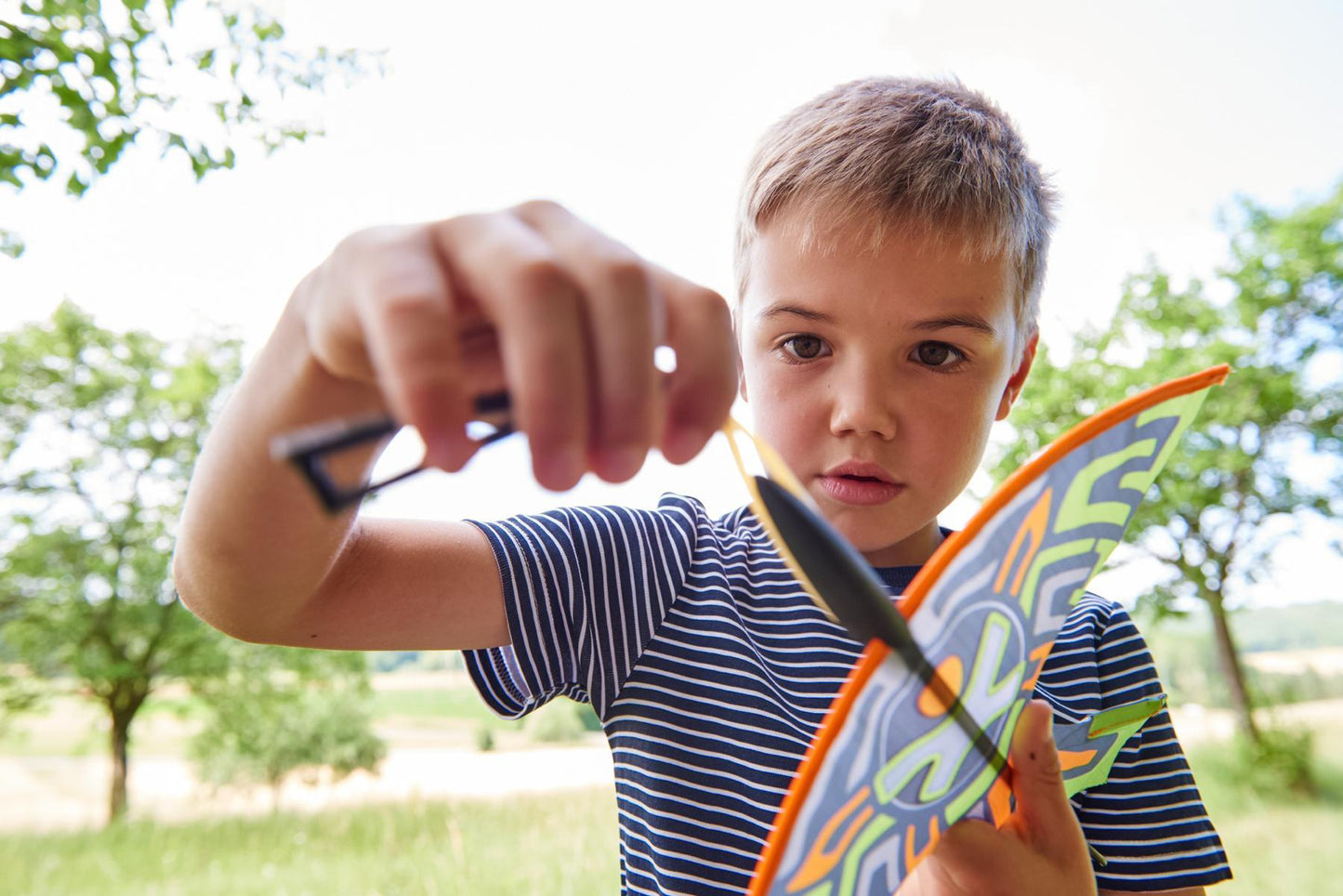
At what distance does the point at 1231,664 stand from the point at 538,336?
18.7ft

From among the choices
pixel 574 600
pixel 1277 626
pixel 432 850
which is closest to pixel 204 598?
pixel 574 600

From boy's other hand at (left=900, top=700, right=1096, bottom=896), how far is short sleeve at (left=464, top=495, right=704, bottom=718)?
0.82ft

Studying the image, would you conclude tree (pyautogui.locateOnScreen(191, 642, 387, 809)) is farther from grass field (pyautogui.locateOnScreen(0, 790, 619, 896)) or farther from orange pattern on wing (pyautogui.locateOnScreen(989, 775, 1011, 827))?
orange pattern on wing (pyautogui.locateOnScreen(989, 775, 1011, 827))

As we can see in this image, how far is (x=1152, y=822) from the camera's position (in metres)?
0.58

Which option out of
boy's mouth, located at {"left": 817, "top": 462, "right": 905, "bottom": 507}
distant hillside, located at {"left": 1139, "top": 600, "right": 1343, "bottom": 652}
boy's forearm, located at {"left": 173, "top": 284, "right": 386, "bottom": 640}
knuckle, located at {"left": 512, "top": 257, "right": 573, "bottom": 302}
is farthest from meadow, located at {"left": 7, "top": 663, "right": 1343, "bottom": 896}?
knuckle, located at {"left": 512, "top": 257, "right": 573, "bottom": 302}

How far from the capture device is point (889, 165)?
0.62m

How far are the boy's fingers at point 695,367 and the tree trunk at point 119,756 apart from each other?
21.2ft

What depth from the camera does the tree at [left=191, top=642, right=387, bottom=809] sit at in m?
5.43

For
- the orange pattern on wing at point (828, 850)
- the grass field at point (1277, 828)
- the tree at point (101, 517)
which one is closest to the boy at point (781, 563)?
the orange pattern on wing at point (828, 850)

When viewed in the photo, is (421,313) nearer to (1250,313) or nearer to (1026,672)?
(1026,672)

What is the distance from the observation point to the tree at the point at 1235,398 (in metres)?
4.64

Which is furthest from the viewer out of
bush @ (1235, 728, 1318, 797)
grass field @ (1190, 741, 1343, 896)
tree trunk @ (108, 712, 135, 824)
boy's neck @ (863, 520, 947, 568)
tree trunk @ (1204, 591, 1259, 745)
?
tree trunk @ (108, 712, 135, 824)

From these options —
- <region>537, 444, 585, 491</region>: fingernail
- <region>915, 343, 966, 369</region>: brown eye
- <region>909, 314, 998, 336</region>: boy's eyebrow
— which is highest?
<region>909, 314, 998, 336</region>: boy's eyebrow

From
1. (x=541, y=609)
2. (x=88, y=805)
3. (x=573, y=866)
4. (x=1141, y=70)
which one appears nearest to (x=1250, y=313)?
(x=1141, y=70)
